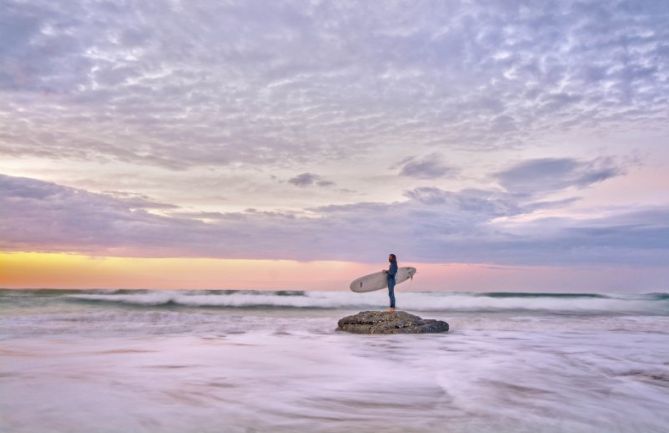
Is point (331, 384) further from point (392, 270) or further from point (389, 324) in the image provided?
point (392, 270)

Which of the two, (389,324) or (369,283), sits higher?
(369,283)

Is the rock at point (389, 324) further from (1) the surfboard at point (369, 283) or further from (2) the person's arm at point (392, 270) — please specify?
(1) the surfboard at point (369, 283)

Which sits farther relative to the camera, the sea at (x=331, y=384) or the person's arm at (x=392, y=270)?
the person's arm at (x=392, y=270)

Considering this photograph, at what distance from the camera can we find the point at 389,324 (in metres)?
15.9

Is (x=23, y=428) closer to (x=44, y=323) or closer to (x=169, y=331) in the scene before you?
(x=169, y=331)

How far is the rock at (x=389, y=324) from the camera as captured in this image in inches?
622

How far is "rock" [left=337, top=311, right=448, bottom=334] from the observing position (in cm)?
1580

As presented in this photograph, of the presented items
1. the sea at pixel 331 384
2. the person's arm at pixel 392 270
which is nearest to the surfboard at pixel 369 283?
the person's arm at pixel 392 270

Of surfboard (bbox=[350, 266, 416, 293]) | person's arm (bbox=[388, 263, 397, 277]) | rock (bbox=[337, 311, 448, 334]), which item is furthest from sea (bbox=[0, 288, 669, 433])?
surfboard (bbox=[350, 266, 416, 293])

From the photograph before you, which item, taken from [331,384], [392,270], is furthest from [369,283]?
[331,384]

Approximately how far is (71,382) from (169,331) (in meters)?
9.58

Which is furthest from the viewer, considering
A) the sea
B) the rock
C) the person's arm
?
the person's arm

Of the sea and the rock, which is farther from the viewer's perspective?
the rock

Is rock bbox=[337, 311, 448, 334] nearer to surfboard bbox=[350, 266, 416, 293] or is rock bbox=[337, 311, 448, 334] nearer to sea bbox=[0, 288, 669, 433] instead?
sea bbox=[0, 288, 669, 433]
